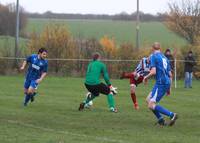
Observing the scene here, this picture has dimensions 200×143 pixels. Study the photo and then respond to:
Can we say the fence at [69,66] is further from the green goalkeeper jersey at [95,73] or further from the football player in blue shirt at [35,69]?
the green goalkeeper jersey at [95,73]

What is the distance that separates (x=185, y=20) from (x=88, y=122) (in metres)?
32.0

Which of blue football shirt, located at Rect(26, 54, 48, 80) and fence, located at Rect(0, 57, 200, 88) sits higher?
blue football shirt, located at Rect(26, 54, 48, 80)

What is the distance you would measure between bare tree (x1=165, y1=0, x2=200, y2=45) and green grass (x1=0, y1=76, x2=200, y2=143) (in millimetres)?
21738

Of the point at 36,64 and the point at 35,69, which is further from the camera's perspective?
the point at 35,69

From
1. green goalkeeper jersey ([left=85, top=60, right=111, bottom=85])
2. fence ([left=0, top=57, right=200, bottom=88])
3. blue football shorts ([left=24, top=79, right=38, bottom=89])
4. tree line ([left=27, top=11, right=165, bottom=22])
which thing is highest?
tree line ([left=27, top=11, right=165, bottom=22])

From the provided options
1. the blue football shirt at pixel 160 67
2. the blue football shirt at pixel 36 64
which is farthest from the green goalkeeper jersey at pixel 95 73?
the blue football shirt at pixel 160 67

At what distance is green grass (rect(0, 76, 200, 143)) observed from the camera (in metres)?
12.7

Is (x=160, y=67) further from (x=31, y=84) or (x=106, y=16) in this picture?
(x=106, y=16)

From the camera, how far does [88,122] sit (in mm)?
15625

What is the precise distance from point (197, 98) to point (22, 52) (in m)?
20.1

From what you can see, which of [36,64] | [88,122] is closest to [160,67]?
[88,122]

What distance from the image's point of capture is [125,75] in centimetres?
1877

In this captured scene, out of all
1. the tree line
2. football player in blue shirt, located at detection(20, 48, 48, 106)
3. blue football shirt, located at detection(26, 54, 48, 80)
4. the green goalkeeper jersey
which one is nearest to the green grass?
football player in blue shirt, located at detection(20, 48, 48, 106)

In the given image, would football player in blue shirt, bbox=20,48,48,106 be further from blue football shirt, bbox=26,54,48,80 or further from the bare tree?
the bare tree
